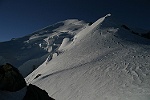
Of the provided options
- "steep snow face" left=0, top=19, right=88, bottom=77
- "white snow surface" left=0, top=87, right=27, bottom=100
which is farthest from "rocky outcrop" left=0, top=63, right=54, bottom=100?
"steep snow face" left=0, top=19, right=88, bottom=77

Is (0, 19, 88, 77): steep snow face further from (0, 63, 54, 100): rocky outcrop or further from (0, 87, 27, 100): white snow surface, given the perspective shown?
(0, 87, 27, 100): white snow surface

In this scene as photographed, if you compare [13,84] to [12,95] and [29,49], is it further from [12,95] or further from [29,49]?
[29,49]

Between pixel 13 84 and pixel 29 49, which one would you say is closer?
pixel 13 84

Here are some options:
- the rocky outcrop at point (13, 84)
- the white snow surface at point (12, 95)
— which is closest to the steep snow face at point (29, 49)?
the rocky outcrop at point (13, 84)

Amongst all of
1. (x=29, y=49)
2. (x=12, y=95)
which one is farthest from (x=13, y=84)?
(x=29, y=49)

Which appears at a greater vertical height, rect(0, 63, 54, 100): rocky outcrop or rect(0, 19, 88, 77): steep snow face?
rect(0, 63, 54, 100): rocky outcrop

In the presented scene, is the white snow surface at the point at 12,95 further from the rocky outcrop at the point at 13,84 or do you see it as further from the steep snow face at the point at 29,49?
the steep snow face at the point at 29,49

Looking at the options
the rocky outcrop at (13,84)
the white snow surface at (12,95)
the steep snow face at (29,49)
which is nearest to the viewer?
the white snow surface at (12,95)

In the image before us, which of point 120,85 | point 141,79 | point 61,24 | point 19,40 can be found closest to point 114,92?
point 120,85

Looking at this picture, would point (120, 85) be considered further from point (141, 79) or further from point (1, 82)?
point (1, 82)

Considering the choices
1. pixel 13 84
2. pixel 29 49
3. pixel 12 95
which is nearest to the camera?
pixel 12 95

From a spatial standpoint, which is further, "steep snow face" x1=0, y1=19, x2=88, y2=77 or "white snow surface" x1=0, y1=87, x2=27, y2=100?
"steep snow face" x1=0, y1=19, x2=88, y2=77

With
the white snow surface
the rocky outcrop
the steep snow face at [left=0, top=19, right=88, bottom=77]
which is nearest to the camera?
the white snow surface

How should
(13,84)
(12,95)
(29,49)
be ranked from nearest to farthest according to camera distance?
(12,95)
(13,84)
(29,49)
